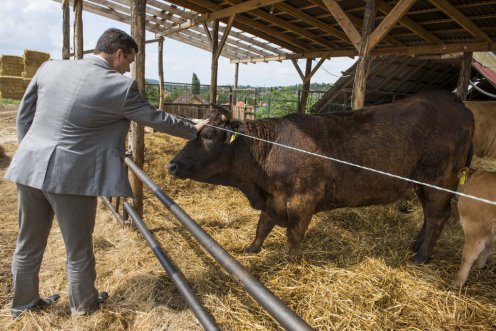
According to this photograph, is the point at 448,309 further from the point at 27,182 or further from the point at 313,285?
the point at 27,182

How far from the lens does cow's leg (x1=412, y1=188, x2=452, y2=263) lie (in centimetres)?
390

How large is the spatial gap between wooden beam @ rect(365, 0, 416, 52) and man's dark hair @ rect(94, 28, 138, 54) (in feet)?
11.9

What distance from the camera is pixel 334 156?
3.65 m

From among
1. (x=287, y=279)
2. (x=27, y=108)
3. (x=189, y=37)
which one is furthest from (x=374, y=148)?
(x=189, y=37)

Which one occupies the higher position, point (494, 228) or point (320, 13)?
point (320, 13)

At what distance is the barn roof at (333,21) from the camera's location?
6.11 metres

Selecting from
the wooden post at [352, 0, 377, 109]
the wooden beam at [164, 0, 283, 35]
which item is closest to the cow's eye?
the wooden post at [352, 0, 377, 109]

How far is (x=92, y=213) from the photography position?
253cm

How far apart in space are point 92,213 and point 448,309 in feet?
10.4

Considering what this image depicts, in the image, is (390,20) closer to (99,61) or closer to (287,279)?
(287,279)

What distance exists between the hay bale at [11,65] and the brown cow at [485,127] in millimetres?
23158

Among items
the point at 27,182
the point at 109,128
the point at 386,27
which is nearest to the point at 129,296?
the point at 27,182

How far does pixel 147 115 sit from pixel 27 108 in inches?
37.1

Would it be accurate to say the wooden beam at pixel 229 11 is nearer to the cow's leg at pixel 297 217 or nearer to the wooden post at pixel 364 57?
the wooden post at pixel 364 57
